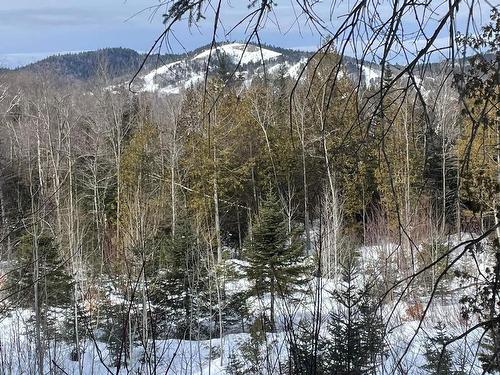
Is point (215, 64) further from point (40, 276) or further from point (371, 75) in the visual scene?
point (40, 276)

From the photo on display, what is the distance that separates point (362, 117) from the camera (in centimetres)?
129

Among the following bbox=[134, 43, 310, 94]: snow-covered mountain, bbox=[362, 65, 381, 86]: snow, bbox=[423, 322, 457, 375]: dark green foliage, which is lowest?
bbox=[423, 322, 457, 375]: dark green foliage

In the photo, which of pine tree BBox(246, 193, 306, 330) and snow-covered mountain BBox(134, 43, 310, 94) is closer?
snow-covered mountain BBox(134, 43, 310, 94)

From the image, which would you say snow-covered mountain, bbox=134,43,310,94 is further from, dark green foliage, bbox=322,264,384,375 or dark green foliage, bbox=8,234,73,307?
dark green foliage, bbox=8,234,73,307

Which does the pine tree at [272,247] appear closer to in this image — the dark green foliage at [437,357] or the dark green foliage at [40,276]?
the dark green foliage at [40,276]

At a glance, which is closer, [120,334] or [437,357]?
[437,357]

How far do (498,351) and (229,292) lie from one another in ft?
57.2

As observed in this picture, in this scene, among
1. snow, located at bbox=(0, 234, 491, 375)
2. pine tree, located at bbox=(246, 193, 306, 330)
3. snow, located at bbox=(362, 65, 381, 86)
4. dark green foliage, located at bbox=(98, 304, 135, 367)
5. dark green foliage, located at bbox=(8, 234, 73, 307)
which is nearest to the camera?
snow, located at bbox=(362, 65, 381, 86)

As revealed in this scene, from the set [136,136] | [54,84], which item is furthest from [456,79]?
[54,84]

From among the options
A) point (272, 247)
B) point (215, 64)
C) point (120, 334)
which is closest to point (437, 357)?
point (120, 334)

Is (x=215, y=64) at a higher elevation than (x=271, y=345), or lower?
higher

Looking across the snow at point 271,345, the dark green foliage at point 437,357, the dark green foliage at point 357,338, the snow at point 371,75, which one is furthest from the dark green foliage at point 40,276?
the snow at point 371,75

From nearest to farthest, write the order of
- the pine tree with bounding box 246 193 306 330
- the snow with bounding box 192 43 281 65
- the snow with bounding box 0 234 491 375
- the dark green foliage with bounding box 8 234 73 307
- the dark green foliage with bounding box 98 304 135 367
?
the snow with bounding box 192 43 281 65 < the dark green foliage with bounding box 98 304 135 367 < the snow with bounding box 0 234 491 375 < the dark green foliage with bounding box 8 234 73 307 < the pine tree with bounding box 246 193 306 330

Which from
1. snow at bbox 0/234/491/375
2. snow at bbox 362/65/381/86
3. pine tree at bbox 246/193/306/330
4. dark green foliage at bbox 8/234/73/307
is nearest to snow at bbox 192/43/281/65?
snow at bbox 362/65/381/86
